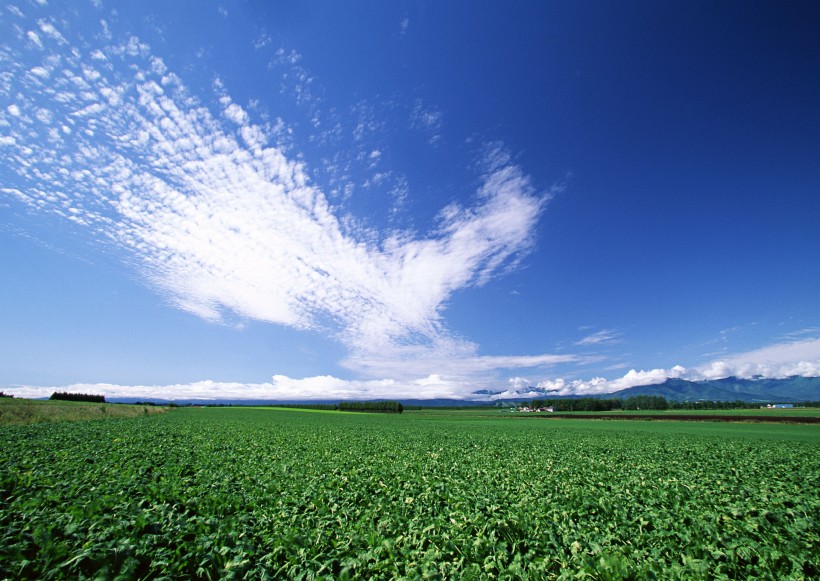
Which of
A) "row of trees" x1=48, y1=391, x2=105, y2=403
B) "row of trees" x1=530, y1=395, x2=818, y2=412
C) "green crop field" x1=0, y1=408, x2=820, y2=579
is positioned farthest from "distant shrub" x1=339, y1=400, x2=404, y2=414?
"green crop field" x1=0, y1=408, x2=820, y2=579

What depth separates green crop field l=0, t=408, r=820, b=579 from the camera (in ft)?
21.9

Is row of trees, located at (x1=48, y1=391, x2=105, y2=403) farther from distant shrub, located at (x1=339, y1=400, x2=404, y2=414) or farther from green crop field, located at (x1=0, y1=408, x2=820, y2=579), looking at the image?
green crop field, located at (x1=0, y1=408, x2=820, y2=579)

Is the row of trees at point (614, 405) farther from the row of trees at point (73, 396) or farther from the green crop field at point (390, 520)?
the row of trees at point (73, 396)

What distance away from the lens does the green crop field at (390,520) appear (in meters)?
6.68

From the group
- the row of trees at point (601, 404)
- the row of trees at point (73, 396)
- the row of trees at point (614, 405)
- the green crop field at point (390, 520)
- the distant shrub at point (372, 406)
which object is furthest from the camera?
the distant shrub at point (372, 406)

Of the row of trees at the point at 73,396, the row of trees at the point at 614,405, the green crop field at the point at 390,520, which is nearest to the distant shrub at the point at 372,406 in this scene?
the row of trees at the point at 614,405

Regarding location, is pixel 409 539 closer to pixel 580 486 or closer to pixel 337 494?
pixel 337 494

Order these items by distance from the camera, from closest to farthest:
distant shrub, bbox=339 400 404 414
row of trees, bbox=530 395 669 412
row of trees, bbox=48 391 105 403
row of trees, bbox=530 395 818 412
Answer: row of trees, bbox=48 391 105 403
row of trees, bbox=530 395 669 412
row of trees, bbox=530 395 818 412
distant shrub, bbox=339 400 404 414

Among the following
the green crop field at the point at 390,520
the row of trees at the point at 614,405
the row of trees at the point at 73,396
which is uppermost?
the row of trees at the point at 73,396

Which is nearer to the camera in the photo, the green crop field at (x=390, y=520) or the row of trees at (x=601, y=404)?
the green crop field at (x=390, y=520)

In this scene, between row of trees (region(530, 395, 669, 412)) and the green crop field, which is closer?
the green crop field

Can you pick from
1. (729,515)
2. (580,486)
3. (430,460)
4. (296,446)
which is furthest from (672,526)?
(296,446)

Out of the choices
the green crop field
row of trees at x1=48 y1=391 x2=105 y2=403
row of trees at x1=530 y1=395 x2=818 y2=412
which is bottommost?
row of trees at x1=530 y1=395 x2=818 y2=412

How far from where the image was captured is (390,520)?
8.98 meters
